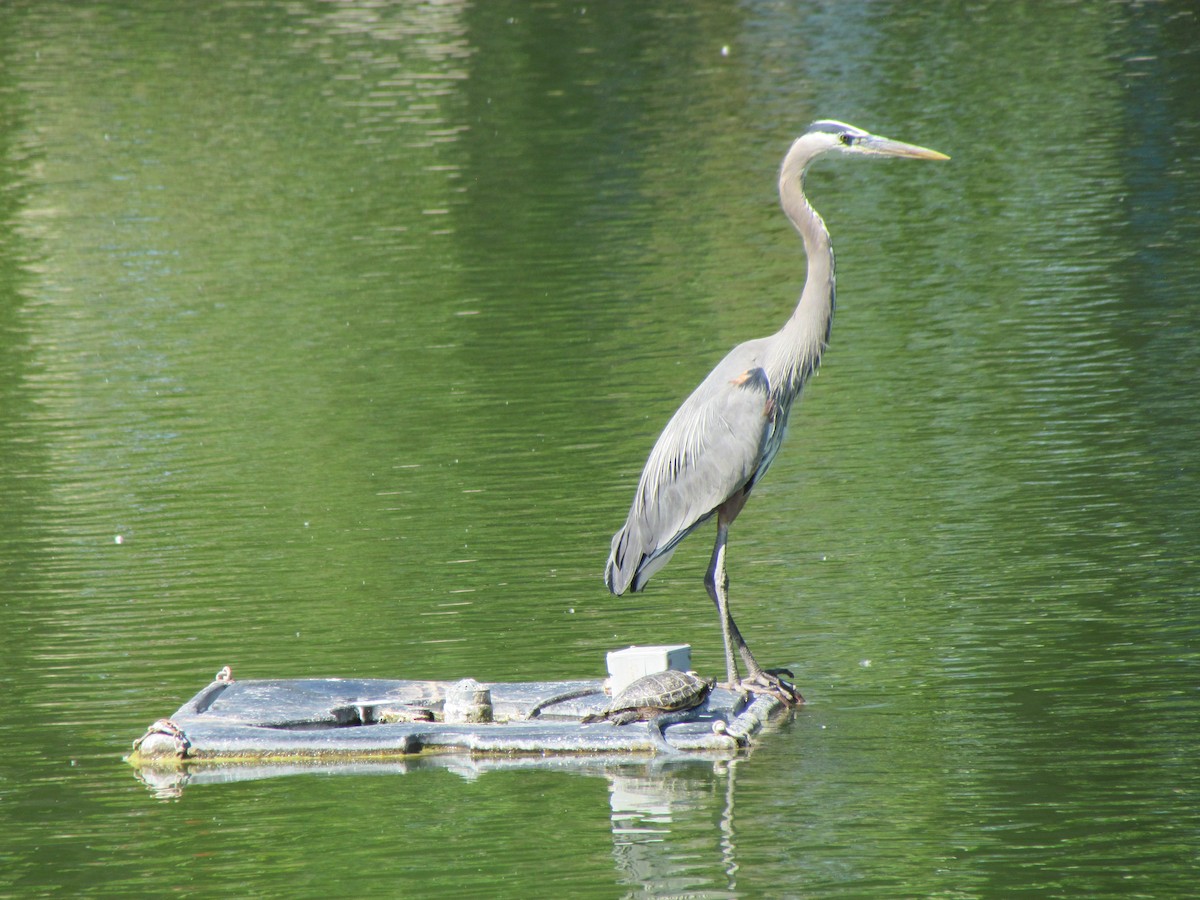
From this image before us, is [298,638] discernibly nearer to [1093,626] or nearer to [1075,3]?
[1093,626]

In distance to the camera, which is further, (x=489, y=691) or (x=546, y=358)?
(x=546, y=358)

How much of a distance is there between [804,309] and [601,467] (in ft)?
15.0

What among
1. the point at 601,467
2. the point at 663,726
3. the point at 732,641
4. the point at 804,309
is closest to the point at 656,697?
the point at 663,726

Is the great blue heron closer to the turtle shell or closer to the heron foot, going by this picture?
the heron foot

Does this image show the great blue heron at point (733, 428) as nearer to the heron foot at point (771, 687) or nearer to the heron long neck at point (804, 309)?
the heron long neck at point (804, 309)

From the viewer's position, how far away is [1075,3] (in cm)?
4003

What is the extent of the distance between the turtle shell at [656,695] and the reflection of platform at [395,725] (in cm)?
7

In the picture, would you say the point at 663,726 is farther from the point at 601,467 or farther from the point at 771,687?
the point at 601,467

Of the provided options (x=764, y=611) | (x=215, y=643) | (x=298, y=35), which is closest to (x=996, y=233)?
(x=764, y=611)

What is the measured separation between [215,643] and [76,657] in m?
0.80

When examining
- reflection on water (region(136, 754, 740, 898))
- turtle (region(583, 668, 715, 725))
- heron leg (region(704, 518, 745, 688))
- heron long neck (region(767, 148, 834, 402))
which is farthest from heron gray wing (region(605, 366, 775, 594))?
reflection on water (region(136, 754, 740, 898))

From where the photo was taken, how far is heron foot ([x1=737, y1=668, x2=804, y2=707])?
9.18 meters

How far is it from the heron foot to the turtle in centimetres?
40

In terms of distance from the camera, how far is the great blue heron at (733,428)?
959 centimetres
